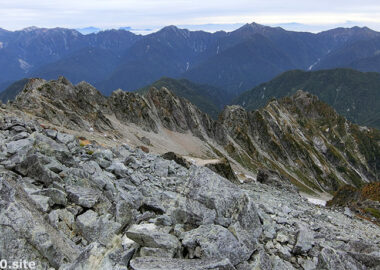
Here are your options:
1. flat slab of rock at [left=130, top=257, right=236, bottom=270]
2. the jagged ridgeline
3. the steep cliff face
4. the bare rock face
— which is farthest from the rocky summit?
the steep cliff face

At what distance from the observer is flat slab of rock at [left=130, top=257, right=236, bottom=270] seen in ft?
34.8

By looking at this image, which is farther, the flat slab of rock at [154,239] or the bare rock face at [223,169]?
the bare rock face at [223,169]

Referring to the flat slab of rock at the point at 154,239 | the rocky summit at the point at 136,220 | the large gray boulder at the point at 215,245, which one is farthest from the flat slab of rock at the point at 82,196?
the large gray boulder at the point at 215,245

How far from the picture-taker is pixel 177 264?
10836 mm

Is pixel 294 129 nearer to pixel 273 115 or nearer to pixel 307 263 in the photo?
pixel 273 115

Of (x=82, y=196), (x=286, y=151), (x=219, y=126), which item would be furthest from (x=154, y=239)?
(x=286, y=151)

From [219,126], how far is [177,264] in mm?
139171

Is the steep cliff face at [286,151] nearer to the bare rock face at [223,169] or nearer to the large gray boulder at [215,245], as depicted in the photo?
the bare rock face at [223,169]

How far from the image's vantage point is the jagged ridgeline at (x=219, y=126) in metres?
87.6

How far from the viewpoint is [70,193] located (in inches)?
642

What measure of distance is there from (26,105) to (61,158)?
208ft

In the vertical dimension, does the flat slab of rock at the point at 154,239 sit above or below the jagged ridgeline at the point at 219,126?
above

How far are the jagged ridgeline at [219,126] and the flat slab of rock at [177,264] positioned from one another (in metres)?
67.1

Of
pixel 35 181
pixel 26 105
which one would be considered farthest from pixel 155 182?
pixel 26 105
